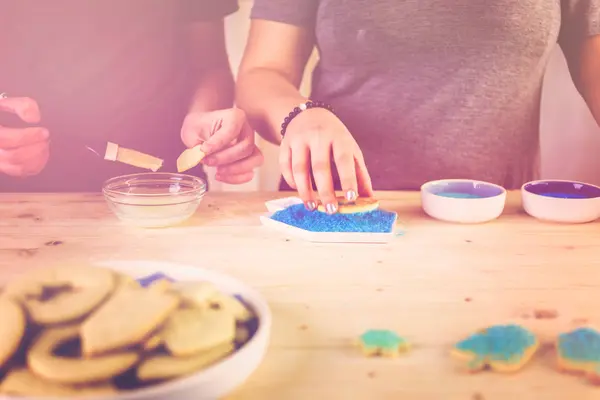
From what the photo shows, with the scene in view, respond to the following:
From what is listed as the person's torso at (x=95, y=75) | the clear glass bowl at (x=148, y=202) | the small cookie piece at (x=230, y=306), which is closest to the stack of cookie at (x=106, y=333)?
the small cookie piece at (x=230, y=306)

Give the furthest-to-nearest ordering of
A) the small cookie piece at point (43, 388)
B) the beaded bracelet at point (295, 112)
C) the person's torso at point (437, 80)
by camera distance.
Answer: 1. the person's torso at point (437, 80)
2. the beaded bracelet at point (295, 112)
3. the small cookie piece at point (43, 388)

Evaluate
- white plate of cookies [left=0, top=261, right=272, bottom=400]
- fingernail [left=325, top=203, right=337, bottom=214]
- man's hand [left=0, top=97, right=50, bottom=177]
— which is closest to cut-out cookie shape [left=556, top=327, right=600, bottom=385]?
white plate of cookies [left=0, top=261, right=272, bottom=400]

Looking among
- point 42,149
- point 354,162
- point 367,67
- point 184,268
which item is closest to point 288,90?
point 367,67

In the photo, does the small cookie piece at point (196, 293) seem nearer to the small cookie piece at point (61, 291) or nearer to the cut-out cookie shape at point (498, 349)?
the small cookie piece at point (61, 291)

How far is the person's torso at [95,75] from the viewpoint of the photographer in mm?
854

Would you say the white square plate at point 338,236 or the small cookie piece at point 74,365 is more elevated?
the small cookie piece at point 74,365

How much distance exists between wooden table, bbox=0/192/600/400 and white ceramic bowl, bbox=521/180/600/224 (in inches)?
0.6

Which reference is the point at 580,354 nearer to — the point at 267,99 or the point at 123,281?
the point at 123,281

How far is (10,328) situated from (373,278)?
11.1 inches

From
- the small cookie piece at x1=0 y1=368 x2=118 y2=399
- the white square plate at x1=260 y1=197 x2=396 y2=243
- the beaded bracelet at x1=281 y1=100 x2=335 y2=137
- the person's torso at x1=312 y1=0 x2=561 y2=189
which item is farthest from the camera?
the person's torso at x1=312 y1=0 x2=561 y2=189

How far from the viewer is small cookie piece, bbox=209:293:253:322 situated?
0.37 m

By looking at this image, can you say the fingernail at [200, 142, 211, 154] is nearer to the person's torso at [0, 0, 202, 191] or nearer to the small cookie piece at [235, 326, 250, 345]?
the person's torso at [0, 0, 202, 191]

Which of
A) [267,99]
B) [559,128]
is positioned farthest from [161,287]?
[559,128]

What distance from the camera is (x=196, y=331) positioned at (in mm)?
328
